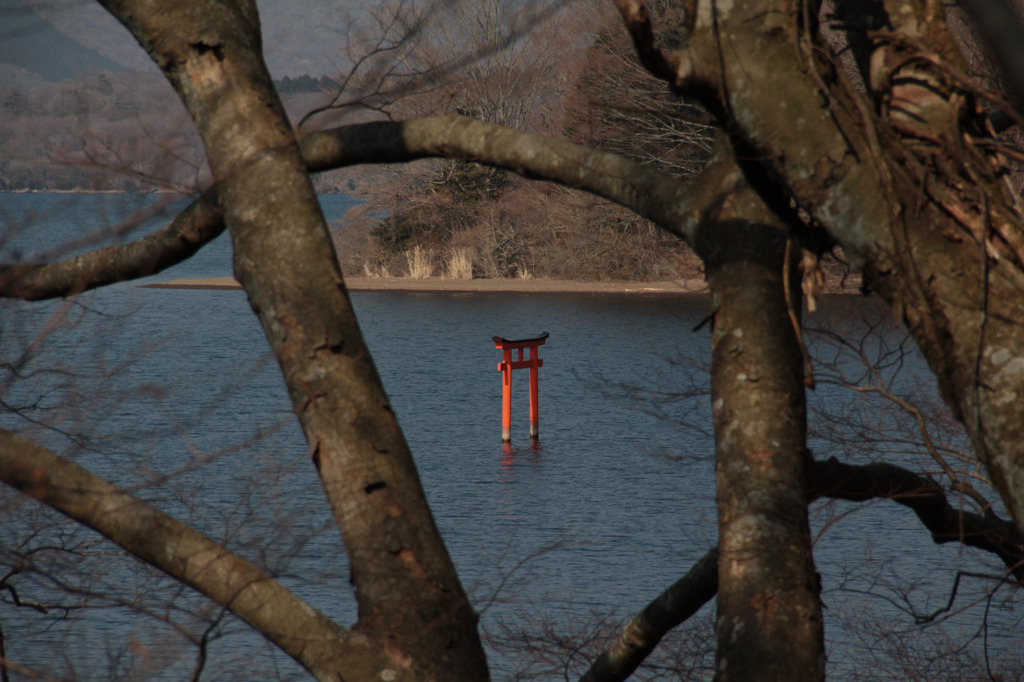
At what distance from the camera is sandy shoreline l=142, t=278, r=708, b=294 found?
39.4m

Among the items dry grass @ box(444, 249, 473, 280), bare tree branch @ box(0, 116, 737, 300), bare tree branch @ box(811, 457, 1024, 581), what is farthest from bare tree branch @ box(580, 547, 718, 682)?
dry grass @ box(444, 249, 473, 280)

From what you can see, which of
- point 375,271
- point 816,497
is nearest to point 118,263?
point 816,497

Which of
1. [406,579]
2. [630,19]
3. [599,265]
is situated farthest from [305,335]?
[599,265]

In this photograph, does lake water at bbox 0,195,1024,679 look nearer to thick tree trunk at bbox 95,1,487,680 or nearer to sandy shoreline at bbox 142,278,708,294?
thick tree trunk at bbox 95,1,487,680

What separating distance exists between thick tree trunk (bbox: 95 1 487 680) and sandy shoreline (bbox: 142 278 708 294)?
3553 centimetres

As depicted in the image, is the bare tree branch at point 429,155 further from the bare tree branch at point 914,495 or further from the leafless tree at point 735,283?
the bare tree branch at point 914,495

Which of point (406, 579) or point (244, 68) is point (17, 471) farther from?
point (244, 68)

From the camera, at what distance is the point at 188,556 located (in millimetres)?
2592

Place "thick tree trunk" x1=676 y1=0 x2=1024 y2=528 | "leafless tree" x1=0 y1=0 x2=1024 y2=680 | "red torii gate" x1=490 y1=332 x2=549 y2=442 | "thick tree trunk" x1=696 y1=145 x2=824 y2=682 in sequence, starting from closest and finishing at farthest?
1. "thick tree trunk" x1=676 y1=0 x2=1024 y2=528
2. "leafless tree" x1=0 y1=0 x2=1024 y2=680
3. "thick tree trunk" x1=696 y1=145 x2=824 y2=682
4. "red torii gate" x1=490 y1=332 x2=549 y2=442

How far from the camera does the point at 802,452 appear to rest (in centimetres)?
296

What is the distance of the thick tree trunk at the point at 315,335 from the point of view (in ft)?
8.37

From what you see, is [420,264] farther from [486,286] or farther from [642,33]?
[642,33]

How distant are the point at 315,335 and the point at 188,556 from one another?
0.63 m

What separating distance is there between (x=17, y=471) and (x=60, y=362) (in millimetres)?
2070
